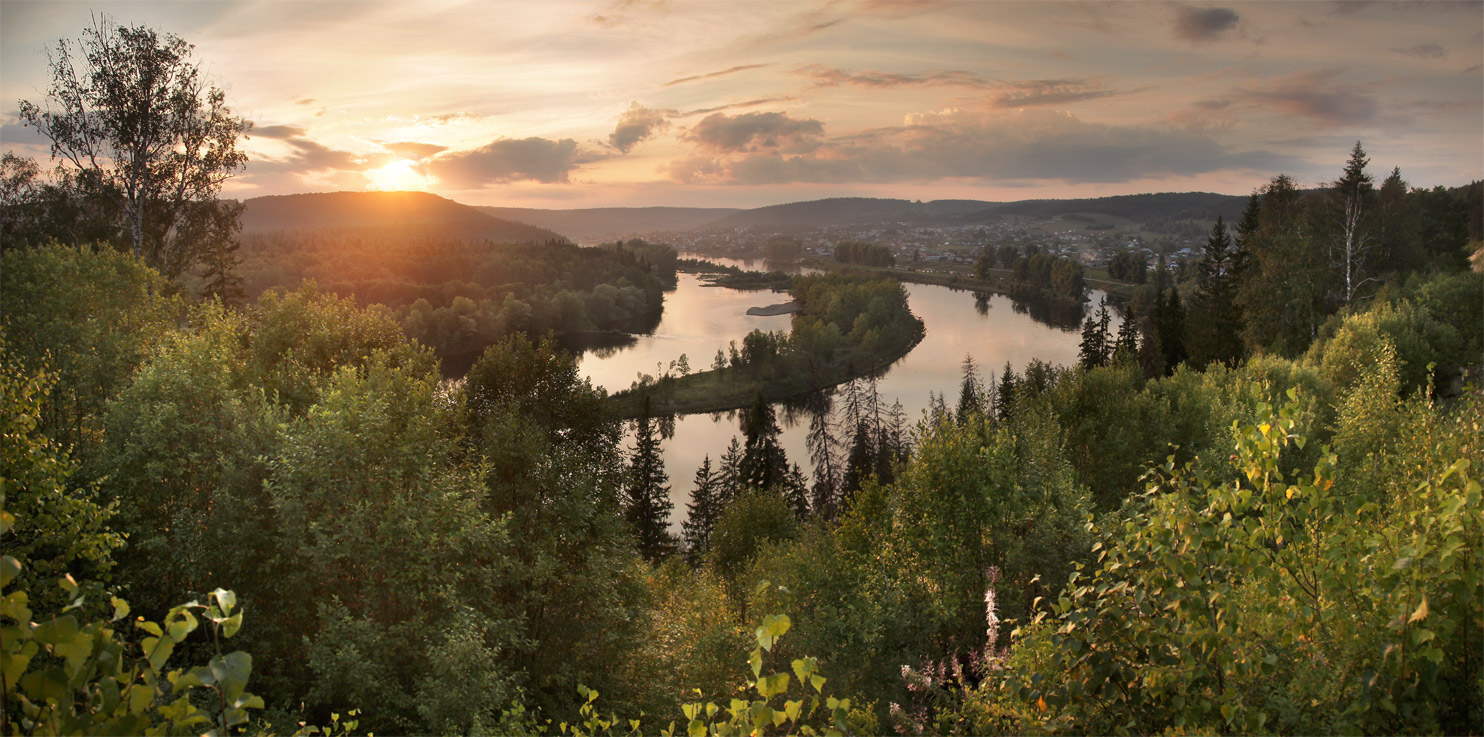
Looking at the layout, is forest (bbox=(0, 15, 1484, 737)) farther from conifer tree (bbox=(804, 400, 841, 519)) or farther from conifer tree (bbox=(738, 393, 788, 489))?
conifer tree (bbox=(804, 400, 841, 519))

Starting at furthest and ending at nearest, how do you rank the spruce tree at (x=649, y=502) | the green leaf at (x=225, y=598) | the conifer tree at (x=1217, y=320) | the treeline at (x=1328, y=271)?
the conifer tree at (x=1217, y=320) < the spruce tree at (x=649, y=502) < the treeline at (x=1328, y=271) < the green leaf at (x=225, y=598)

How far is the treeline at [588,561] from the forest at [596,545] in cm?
4

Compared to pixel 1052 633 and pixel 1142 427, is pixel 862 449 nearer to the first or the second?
pixel 1142 427

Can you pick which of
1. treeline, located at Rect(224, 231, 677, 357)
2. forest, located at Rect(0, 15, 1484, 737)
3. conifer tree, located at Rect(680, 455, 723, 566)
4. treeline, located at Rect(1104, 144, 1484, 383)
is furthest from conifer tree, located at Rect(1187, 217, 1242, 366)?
treeline, located at Rect(224, 231, 677, 357)

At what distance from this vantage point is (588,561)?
14.4 m

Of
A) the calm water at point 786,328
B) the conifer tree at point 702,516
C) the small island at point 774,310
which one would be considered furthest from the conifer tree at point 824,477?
the small island at point 774,310

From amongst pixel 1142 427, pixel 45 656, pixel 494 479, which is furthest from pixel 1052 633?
pixel 1142 427

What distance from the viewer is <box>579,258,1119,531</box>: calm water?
51.9m

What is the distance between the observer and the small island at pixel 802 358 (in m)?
61.5

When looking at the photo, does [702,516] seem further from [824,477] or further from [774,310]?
[774,310]

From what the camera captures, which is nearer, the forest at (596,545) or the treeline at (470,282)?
the forest at (596,545)

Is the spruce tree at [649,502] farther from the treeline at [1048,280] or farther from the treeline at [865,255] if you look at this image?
the treeline at [865,255]

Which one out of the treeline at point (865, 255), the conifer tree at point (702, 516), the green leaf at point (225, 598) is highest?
the treeline at point (865, 255)

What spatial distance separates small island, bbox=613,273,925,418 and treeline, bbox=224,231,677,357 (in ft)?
58.7
